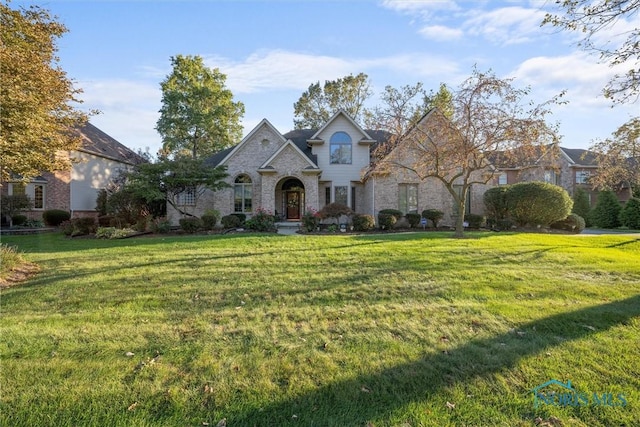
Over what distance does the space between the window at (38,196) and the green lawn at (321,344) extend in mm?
20022

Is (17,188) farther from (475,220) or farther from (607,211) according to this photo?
(607,211)

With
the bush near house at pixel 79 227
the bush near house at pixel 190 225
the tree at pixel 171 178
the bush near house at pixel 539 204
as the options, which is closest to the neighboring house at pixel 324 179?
the tree at pixel 171 178

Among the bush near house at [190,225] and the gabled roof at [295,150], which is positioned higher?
the gabled roof at [295,150]

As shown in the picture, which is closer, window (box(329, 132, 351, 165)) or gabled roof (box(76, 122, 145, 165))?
window (box(329, 132, 351, 165))

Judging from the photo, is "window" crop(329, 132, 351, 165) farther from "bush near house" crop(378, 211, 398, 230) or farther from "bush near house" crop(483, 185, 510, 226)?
"bush near house" crop(483, 185, 510, 226)

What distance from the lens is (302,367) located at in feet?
11.9

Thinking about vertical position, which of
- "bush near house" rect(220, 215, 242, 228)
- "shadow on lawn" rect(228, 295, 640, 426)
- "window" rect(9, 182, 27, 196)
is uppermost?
"window" rect(9, 182, 27, 196)

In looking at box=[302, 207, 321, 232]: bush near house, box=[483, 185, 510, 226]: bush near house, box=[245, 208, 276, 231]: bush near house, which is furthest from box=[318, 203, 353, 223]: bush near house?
box=[483, 185, 510, 226]: bush near house

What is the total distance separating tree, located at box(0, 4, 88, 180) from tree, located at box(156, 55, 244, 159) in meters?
18.5

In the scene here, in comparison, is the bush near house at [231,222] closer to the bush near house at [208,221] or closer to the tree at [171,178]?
the bush near house at [208,221]

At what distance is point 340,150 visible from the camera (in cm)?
2089

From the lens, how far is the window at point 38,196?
890 inches

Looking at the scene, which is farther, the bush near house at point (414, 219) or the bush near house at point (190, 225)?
the bush near house at point (414, 219)

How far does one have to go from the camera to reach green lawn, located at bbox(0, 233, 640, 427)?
298 centimetres
